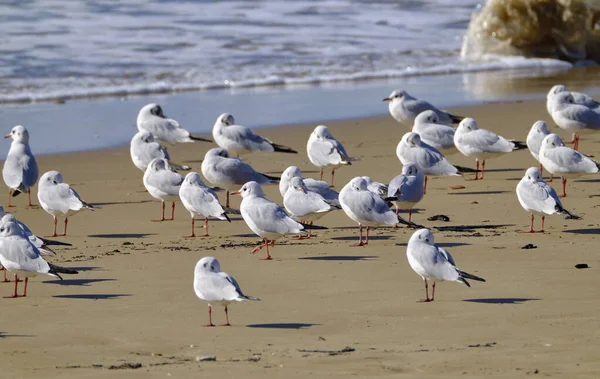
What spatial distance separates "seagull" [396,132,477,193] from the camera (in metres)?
11.1

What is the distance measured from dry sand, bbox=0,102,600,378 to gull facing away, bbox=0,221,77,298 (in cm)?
20

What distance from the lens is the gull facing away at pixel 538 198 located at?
9164 mm

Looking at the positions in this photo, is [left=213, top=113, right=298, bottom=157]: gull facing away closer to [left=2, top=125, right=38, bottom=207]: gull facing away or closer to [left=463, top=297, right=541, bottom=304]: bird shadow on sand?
[left=2, top=125, right=38, bottom=207]: gull facing away

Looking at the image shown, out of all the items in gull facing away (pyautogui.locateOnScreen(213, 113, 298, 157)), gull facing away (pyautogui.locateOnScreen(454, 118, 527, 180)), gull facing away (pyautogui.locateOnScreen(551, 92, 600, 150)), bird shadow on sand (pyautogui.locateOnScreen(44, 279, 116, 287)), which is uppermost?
gull facing away (pyautogui.locateOnScreen(551, 92, 600, 150))

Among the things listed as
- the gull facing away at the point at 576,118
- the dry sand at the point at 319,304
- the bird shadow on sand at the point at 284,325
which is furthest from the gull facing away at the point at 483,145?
the bird shadow on sand at the point at 284,325

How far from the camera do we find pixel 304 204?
376 inches

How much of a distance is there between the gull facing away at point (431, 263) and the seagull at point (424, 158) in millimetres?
3506

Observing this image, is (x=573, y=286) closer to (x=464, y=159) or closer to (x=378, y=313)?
(x=378, y=313)

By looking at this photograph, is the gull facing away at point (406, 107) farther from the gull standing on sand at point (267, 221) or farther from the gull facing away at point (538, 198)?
the gull standing on sand at point (267, 221)

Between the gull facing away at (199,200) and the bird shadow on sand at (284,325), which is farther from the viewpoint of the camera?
the gull facing away at (199,200)

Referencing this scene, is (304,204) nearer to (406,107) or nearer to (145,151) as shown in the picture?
(145,151)

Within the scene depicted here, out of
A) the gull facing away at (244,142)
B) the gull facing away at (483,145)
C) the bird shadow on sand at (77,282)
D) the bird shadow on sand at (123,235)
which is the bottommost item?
the bird shadow on sand at (123,235)

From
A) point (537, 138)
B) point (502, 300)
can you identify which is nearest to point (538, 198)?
point (502, 300)

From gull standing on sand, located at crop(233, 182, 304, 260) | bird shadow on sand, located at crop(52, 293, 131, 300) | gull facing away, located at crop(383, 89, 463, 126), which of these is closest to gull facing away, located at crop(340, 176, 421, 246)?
gull standing on sand, located at crop(233, 182, 304, 260)
